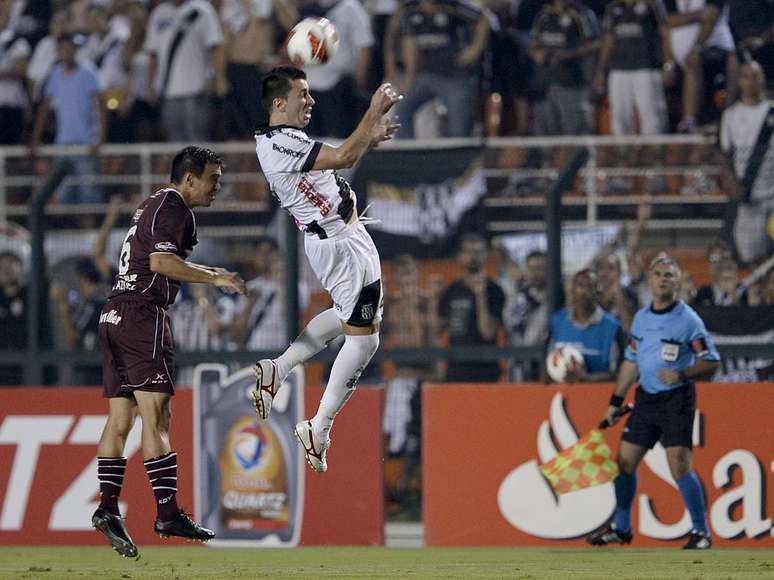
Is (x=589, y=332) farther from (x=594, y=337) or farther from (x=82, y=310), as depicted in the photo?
(x=82, y=310)

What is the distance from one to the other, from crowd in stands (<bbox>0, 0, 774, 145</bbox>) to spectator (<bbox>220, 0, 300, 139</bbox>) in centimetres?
2

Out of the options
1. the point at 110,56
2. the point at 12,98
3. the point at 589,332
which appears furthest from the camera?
the point at 12,98

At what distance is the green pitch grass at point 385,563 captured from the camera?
10320mm

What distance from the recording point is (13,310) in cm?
1552

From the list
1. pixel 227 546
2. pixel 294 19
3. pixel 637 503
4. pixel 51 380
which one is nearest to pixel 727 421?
pixel 637 503

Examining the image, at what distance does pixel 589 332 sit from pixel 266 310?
3166mm

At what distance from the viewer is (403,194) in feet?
48.7

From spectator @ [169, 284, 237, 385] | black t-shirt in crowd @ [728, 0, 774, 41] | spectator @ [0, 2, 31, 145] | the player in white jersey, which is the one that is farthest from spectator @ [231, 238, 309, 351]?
black t-shirt in crowd @ [728, 0, 774, 41]

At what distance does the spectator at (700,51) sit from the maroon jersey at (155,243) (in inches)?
314

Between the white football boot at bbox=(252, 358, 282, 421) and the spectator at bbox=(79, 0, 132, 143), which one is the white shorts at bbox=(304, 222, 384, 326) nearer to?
the white football boot at bbox=(252, 358, 282, 421)

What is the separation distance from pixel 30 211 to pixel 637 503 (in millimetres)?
6314

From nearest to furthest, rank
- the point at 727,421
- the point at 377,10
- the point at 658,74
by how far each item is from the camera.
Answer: the point at 727,421 → the point at 658,74 → the point at 377,10

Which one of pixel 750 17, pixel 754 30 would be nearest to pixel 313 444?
pixel 754 30

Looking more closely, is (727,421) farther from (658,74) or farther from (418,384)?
(658,74)
